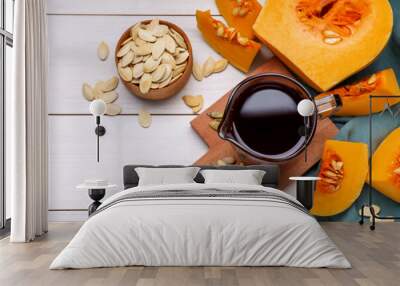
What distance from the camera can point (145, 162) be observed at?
5.89 meters

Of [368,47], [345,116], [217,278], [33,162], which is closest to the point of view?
[217,278]

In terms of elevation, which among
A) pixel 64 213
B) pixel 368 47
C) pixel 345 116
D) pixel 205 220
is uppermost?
pixel 368 47

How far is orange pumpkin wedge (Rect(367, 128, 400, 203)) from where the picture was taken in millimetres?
5609

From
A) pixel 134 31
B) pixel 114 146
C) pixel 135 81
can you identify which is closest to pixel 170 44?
pixel 134 31

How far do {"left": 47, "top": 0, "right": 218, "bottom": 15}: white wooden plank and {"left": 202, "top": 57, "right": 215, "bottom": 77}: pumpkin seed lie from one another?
472 millimetres

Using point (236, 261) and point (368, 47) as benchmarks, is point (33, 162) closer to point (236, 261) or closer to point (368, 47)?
point (236, 261)

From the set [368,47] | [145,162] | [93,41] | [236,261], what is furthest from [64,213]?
[368,47]

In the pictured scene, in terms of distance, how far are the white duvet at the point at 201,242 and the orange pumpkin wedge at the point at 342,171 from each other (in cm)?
206

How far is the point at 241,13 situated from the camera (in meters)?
5.79

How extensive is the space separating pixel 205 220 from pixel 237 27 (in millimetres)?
2668

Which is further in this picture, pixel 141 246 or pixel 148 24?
pixel 148 24

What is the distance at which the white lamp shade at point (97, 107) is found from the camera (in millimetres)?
5496

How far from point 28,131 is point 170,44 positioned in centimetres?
157

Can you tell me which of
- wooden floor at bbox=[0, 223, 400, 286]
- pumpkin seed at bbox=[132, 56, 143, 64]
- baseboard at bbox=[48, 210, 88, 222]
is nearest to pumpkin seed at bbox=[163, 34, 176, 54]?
pumpkin seed at bbox=[132, 56, 143, 64]
